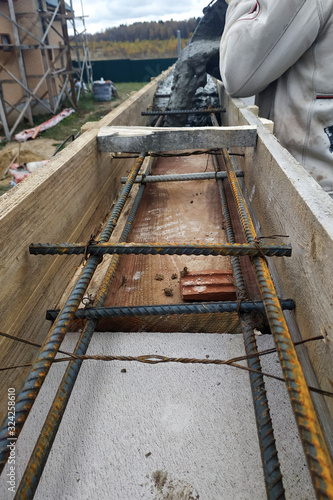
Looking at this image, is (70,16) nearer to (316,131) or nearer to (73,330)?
(316,131)

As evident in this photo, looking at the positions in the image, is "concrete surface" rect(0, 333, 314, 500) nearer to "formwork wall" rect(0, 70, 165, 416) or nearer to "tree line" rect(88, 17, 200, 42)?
"formwork wall" rect(0, 70, 165, 416)

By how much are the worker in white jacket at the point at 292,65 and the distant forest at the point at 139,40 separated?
128ft

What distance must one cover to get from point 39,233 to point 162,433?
947mm

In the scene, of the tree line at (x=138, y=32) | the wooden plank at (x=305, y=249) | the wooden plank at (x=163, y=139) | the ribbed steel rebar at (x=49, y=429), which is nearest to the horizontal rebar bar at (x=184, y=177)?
the wooden plank at (x=163, y=139)

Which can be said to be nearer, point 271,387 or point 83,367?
point 271,387

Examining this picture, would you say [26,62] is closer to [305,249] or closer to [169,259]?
[169,259]

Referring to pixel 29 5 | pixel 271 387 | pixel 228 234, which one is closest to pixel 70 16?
pixel 29 5

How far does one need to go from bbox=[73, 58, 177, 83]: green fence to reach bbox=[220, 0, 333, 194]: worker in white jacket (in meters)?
26.8

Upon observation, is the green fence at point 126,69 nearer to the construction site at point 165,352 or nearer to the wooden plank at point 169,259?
the wooden plank at point 169,259

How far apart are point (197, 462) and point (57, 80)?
16.4 m

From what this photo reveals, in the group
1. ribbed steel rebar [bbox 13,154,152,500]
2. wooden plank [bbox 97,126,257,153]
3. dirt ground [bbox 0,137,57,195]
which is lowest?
dirt ground [bbox 0,137,57,195]

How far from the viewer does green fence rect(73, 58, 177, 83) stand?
26.1 m

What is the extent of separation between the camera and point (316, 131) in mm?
2420

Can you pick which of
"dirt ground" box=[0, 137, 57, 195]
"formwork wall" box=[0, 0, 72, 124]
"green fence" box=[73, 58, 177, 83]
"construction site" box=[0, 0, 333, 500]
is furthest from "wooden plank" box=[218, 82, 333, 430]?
"green fence" box=[73, 58, 177, 83]
